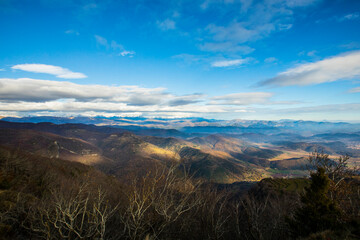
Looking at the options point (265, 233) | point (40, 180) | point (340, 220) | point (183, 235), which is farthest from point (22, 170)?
point (340, 220)

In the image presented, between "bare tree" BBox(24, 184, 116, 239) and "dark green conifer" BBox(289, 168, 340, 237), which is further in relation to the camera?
"dark green conifer" BBox(289, 168, 340, 237)

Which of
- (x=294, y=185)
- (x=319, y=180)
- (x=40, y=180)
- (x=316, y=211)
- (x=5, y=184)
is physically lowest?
(x=294, y=185)

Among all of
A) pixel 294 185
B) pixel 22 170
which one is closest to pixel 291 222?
pixel 22 170

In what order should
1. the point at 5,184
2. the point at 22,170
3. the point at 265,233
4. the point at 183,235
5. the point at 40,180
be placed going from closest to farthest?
1. the point at 183,235
2. the point at 265,233
3. the point at 5,184
4. the point at 40,180
5. the point at 22,170

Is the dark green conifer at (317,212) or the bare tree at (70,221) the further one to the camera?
the dark green conifer at (317,212)

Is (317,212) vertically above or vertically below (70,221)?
above

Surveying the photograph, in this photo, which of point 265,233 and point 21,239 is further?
point 265,233

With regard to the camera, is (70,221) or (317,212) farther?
(317,212)

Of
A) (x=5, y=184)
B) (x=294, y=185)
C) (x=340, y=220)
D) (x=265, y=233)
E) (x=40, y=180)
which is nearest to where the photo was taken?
(x=340, y=220)

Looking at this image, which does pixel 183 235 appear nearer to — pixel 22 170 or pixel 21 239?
pixel 21 239

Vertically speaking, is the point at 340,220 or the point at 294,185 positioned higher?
the point at 340,220

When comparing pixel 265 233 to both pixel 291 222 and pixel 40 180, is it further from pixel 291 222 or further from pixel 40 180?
pixel 40 180
